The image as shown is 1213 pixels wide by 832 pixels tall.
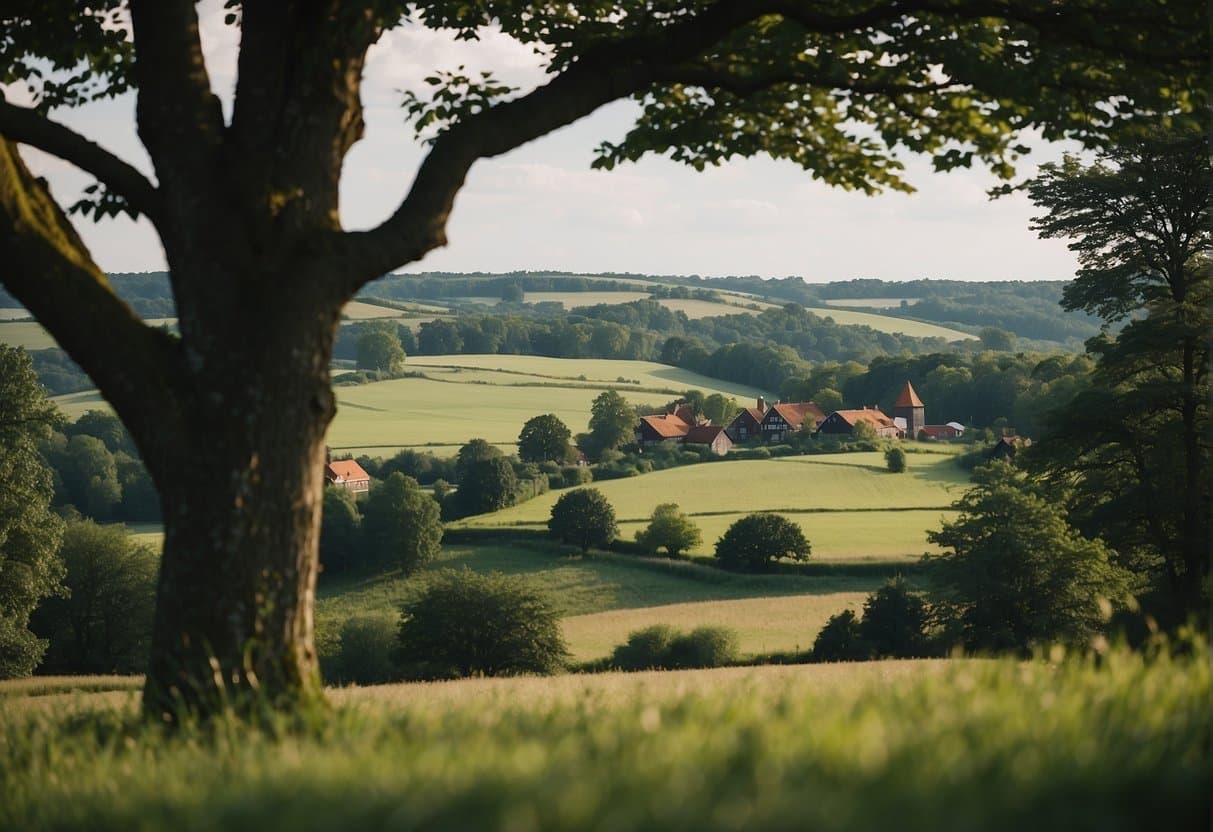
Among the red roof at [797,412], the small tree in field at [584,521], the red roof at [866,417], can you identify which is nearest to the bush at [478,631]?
the small tree in field at [584,521]

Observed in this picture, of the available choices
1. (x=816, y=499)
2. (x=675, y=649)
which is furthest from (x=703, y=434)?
(x=675, y=649)

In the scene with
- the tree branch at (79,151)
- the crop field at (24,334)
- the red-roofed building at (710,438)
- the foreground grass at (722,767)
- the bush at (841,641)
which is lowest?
the bush at (841,641)

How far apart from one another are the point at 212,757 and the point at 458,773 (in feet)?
5.64

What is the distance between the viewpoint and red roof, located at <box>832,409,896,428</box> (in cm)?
11700

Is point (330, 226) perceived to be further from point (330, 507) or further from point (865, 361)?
point (865, 361)

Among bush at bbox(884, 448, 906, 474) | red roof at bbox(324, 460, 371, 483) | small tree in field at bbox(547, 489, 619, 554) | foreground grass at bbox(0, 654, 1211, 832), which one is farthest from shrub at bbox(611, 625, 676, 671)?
foreground grass at bbox(0, 654, 1211, 832)

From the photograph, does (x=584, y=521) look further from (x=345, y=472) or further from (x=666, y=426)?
(x=666, y=426)

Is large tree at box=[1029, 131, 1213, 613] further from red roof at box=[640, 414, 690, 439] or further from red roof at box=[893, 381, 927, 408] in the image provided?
red roof at box=[893, 381, 927, 408]

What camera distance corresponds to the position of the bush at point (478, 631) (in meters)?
52.5

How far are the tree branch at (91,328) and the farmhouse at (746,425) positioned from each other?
382 feet

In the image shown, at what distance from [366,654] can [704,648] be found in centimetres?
1588

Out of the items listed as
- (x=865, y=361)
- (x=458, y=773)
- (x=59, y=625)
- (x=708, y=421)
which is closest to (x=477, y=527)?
(x=59, y=625)

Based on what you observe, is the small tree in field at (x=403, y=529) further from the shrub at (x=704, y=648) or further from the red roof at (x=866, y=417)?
the red roof at (x=866, y=417)

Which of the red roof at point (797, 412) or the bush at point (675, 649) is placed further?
the red roof at point (797, 412)
